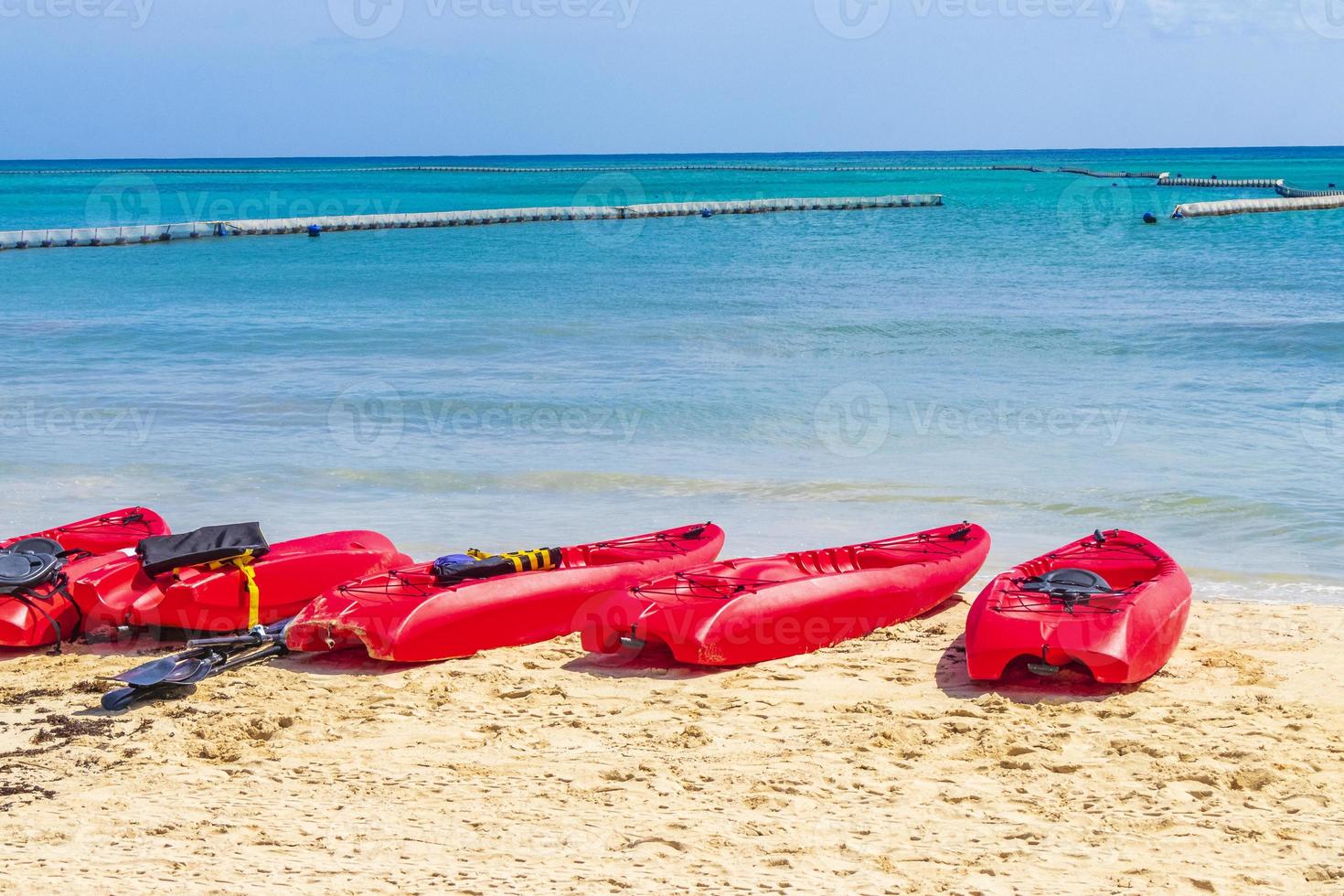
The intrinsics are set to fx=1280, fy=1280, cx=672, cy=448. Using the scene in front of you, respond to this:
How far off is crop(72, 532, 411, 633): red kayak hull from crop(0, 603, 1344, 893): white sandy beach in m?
0.27

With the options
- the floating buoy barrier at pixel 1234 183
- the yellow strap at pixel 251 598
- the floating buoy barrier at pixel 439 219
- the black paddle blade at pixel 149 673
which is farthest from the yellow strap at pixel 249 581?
the floating buoy barrier at pixel 1234 183

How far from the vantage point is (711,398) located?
44.7 ft

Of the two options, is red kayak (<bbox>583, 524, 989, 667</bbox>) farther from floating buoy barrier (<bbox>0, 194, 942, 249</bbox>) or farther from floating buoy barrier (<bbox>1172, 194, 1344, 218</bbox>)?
floating buoy barrier (<bbox>1172, 194, 1344, 218</bbox>)

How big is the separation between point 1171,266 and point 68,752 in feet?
86.9

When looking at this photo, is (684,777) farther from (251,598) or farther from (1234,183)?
(1234,183)

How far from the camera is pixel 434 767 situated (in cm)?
469

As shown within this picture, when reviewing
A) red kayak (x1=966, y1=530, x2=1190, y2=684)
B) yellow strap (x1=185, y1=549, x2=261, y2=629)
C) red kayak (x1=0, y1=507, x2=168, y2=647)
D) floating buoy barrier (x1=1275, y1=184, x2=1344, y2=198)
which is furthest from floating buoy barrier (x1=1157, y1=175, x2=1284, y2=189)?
red kayak (x1=0, y1=507, x2=168, y2=647)

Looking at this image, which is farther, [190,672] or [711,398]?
[711,398]

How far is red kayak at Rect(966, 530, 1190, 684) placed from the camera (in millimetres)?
5348

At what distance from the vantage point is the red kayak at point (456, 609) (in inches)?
230

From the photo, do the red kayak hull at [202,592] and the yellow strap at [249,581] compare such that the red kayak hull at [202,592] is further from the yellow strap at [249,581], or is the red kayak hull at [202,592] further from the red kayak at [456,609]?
the red kayak at [456,609]

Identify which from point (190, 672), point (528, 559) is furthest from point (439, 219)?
point (190, 672)

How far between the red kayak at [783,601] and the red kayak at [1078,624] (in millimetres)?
586

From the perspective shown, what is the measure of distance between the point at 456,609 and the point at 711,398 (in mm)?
7867
